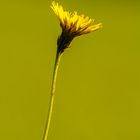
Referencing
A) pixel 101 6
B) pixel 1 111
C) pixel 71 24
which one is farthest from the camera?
pixel 101 6

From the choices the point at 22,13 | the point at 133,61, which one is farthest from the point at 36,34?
the point at 133,61

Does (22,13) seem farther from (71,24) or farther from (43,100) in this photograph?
Answer: (71,24)

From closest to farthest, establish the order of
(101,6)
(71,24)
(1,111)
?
1. (71,24)
2. (1,111)
3. (101,6)

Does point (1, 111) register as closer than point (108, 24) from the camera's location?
Yes

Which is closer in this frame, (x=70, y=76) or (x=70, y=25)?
(x=70, y=25)

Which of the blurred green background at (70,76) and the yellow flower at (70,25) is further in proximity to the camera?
the blurred green background at (70,76)

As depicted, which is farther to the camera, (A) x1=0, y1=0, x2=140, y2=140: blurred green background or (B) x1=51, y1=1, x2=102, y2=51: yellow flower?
(A) x1=0, y1=0, x2=140, y2=140: blurred green background

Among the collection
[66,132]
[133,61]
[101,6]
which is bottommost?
[66,132]

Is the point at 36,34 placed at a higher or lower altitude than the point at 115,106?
higher
